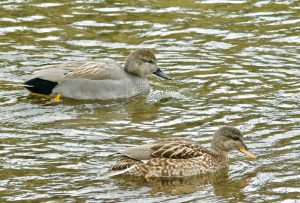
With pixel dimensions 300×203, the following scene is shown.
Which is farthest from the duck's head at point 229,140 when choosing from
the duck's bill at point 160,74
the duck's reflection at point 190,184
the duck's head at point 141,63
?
the duck's head at point 141,63

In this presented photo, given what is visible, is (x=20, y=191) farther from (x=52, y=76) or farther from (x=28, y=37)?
(x=28, y=37)

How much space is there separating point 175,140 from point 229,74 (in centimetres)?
458

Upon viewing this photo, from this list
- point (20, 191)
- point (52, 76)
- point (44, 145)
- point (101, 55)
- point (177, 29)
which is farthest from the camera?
point (177, 29)

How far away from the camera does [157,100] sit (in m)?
16.2

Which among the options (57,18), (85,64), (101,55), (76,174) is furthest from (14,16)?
(76,174)

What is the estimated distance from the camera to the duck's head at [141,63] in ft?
56.2

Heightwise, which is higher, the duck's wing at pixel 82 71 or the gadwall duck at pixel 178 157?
the duck's wing at pixel 82 71

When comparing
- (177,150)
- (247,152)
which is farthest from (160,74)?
(177,150)

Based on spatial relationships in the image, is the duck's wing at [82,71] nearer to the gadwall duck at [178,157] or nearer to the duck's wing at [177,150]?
the gadwall duck at [178,157]

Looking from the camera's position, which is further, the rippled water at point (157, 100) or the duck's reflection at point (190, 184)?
the rippled water at point (157, 100)

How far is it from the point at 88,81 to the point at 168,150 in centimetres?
433

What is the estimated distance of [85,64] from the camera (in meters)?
16.7

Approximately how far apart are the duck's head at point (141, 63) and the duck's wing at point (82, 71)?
0.44 m

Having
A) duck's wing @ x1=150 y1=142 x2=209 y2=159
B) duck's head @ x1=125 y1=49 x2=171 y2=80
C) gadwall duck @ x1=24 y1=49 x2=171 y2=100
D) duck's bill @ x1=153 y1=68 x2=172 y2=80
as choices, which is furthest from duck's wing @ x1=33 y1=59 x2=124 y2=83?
duck's wing @ x1=150 y1=142 x2=209 y2=159
